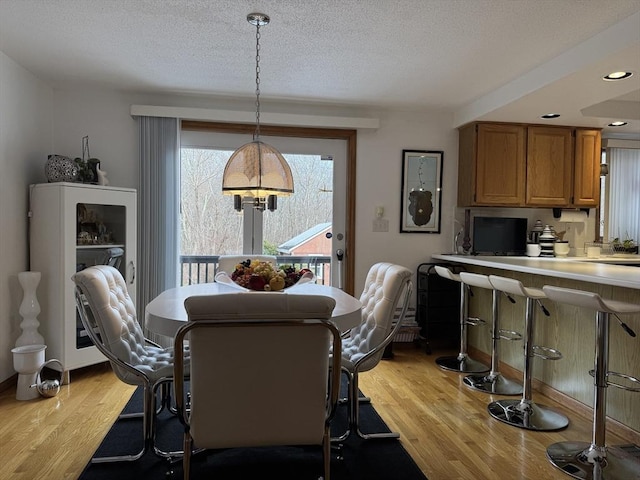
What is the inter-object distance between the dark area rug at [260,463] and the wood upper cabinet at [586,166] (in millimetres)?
3258

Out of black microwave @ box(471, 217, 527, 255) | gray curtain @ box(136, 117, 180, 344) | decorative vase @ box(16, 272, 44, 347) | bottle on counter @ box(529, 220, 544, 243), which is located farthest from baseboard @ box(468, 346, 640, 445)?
decorative vase @ box(16, 272, 44, 347)

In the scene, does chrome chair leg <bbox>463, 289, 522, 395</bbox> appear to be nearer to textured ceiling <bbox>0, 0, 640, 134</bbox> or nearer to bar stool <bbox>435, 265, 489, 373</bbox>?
bar stool <bbox>435, 265, 489, 373</bbox>

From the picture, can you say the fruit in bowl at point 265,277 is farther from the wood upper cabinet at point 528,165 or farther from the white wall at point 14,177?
the wood upper cabinet at point 528,165

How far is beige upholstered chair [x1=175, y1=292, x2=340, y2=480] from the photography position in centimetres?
155

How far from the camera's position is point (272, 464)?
221 centimetres

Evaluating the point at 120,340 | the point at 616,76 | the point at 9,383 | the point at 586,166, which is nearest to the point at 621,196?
the point at 586,166

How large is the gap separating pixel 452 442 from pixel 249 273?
1.43 metres

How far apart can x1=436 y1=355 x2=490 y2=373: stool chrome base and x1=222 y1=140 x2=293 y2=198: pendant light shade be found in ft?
7.25

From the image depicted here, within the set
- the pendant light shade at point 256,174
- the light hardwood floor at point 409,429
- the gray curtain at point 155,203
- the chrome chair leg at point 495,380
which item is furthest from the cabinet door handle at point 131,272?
the chrome chair leg at point 495,380

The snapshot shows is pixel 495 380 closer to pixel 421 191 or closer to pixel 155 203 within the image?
pixel 421 191

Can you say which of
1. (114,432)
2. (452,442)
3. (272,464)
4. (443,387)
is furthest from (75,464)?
(443,387)

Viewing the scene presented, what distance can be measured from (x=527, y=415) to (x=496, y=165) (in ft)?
7.73

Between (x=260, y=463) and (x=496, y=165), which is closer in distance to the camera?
(x=260, y=463)

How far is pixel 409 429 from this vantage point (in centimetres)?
263
